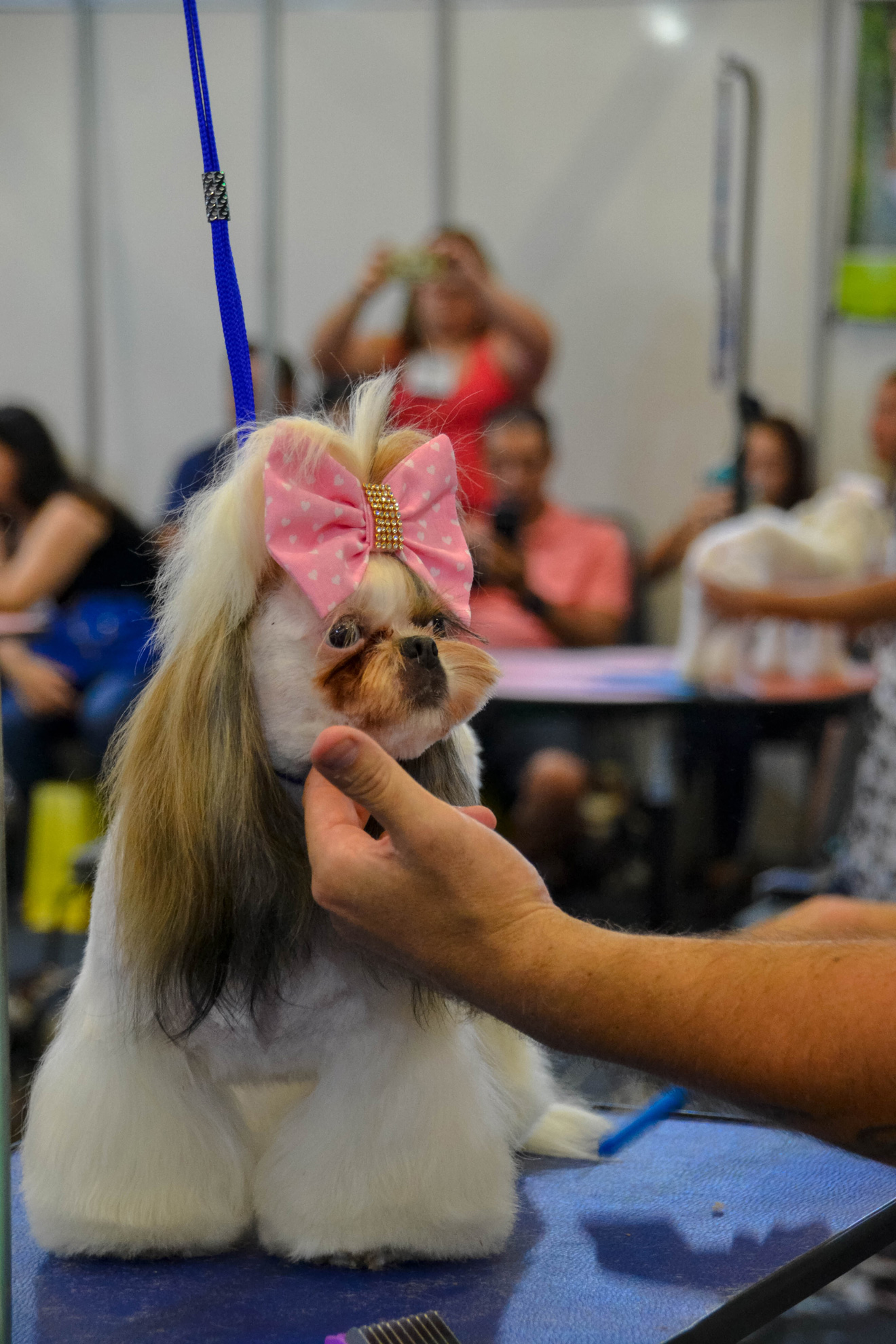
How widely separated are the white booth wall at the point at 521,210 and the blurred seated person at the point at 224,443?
1.37 m

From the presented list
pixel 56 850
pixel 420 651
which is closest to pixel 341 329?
pixel 56 850

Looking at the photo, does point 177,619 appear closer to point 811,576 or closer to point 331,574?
point 331,574

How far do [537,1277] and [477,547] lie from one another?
472 millimetres

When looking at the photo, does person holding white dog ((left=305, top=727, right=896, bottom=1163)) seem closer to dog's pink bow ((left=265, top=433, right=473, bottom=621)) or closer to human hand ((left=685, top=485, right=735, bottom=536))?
dog's pink bow ((left=265, top=433, right=473, bottom=621))

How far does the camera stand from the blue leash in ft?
2.23

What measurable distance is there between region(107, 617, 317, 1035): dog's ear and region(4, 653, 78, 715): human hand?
3.05 ft

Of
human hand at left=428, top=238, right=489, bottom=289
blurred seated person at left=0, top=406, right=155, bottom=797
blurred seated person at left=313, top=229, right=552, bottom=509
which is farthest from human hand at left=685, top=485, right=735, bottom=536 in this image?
blurred seated person at left=0, top=406, right=155, bottom=797

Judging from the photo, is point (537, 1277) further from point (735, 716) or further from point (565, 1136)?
point (735, 716)

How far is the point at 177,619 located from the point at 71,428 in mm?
3114

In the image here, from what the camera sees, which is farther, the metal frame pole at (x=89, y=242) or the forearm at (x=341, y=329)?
the metal frame pole at (x=89, y=242)

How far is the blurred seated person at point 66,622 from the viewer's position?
1.46 m

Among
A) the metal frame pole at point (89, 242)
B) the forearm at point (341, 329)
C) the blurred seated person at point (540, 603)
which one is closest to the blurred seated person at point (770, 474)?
the blurred seated person at point (540, 603)

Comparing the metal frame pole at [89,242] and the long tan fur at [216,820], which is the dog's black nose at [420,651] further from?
the metal frame pole at [89,242]

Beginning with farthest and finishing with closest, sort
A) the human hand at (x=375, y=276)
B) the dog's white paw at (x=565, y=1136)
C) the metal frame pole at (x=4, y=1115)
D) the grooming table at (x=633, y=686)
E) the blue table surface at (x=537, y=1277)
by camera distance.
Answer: the human hand at (x=375, y=276), the grooming table at (x=633, y=686), the dog's white paw at (x=565, y=1136), the blue table surface at (x=537, y=1277), the metal frame pole at (x=4, y=1115)
